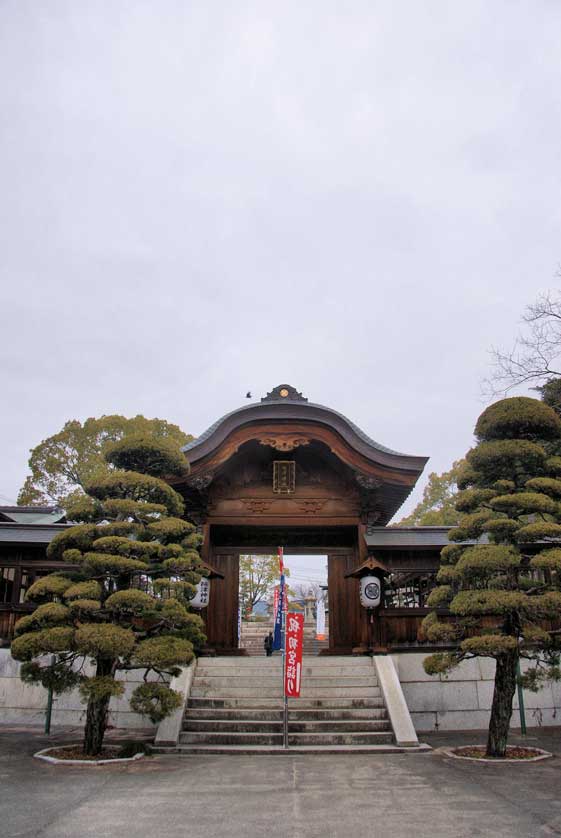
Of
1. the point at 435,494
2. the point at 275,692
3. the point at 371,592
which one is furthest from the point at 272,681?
the point at 435,494

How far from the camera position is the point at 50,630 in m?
9.45

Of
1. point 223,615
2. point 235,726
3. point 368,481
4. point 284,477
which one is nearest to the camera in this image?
point 235,726

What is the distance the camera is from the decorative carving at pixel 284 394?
16.4 meters

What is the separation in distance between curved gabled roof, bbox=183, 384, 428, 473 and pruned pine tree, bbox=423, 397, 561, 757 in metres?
4.55

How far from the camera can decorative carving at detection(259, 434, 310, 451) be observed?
15734 mm

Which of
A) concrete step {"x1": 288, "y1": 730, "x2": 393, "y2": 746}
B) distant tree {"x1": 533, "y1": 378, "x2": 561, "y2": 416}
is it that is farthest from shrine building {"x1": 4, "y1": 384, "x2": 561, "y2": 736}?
distant tree {"x1": 533, "y1": 378, "x2": 561, "y2": 416}

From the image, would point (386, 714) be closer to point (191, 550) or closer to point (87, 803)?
point (191, 550)

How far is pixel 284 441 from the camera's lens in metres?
15.8

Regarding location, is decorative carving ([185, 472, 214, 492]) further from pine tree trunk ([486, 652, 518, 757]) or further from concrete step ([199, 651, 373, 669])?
pine tree trunk ([486, 652, 518, 757])

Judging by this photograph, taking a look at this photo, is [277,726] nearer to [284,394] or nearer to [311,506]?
[311,506]

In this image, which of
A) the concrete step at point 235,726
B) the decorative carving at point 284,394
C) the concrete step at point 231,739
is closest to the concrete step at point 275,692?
the concrete step at point 235,726

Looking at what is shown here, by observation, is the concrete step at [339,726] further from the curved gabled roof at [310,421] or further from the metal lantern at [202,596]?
the curved gabled roof at [310,421]

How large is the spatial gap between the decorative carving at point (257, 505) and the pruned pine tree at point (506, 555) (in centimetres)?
633

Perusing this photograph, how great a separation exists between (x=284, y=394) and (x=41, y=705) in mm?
9029
